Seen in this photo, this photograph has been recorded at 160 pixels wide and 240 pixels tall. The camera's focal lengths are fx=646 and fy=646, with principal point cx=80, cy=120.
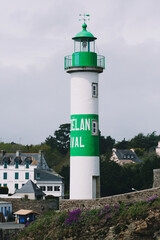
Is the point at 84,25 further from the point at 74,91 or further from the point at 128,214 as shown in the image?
the point at 128,214

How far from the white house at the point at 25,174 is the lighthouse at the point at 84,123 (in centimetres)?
Result: 3998

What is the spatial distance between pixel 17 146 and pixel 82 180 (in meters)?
82.0

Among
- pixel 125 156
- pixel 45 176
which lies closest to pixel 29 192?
pixel 45 176

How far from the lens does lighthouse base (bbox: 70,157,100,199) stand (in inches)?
1510

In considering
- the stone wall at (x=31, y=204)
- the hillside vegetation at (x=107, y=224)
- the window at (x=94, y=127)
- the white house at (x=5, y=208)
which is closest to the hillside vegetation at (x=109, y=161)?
the stone wall at (x=31, y=204)

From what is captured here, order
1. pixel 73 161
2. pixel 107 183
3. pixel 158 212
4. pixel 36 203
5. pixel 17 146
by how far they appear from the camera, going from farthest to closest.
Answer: pixel 17 146, pixel 107 183, pixel 36 203, pixel 73 161, pixel 158 212

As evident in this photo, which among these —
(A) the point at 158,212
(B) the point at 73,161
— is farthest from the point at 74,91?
(A) the point at 158,212

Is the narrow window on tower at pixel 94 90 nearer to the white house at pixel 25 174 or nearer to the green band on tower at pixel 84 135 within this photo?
the green band on tower at pixel 84 135

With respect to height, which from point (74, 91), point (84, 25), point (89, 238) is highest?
point (84, 25)

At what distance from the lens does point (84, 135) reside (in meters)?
38.8

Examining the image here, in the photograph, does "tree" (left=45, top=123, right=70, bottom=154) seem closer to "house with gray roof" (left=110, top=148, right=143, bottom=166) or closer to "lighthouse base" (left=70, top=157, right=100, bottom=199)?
"house with gray roof" (left=110, top=148, right=143, bottom=166)

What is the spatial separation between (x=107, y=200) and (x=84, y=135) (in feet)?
16.4

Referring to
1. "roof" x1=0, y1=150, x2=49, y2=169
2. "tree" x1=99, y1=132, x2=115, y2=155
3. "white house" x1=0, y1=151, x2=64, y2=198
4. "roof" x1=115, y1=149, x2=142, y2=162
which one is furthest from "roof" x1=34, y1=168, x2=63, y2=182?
"roof" x1=115, y1=149, x2=142, y2=162

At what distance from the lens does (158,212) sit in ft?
101
